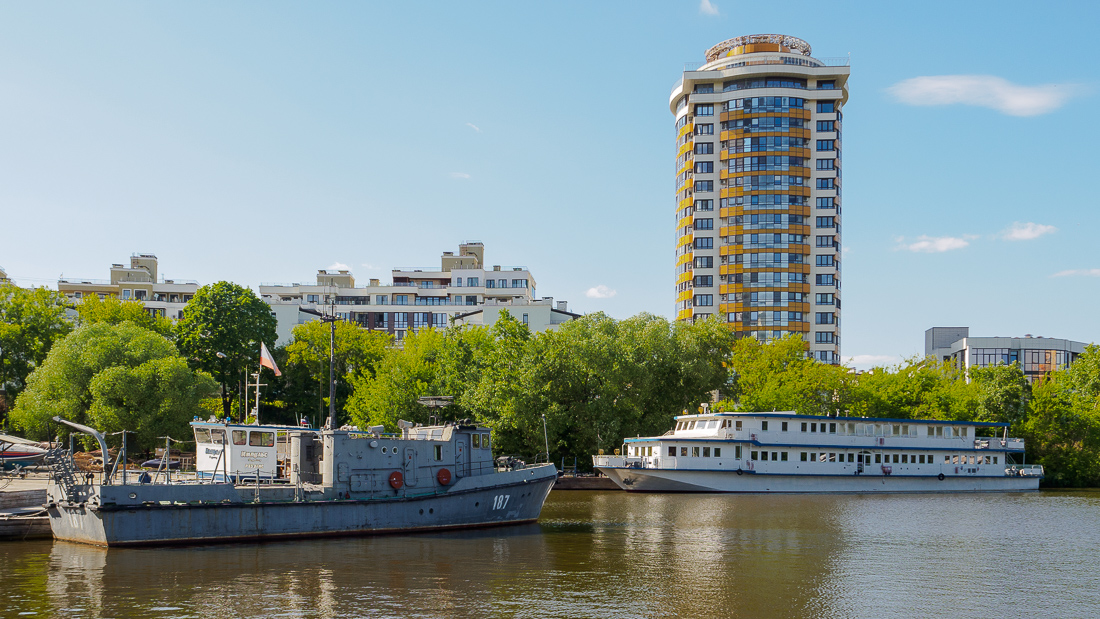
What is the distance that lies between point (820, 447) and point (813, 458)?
97cm

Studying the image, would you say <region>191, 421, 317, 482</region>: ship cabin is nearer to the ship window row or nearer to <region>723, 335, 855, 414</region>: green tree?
the ship window row

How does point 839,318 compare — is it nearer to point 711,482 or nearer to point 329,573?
point 711,482

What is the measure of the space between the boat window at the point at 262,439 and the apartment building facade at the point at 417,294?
8038 centimetres

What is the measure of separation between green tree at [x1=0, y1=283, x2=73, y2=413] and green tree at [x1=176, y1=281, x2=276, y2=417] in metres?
10.3

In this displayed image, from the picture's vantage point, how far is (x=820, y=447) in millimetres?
66938

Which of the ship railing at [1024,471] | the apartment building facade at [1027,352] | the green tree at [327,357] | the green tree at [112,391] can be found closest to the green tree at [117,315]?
the green tree at [327,357]

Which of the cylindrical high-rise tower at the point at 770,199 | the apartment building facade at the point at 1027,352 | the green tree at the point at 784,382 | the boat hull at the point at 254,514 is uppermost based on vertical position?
the cylindrical high-rise tower at the point at 770,199

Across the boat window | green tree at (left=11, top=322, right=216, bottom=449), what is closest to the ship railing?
the boat window

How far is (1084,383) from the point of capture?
90.8 metres

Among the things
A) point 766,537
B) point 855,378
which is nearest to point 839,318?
point 855,378

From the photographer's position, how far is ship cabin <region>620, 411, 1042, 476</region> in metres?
64.0

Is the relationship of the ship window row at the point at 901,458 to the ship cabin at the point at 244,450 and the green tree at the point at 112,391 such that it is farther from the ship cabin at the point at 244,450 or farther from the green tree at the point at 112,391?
the green tree at the point at 112,391

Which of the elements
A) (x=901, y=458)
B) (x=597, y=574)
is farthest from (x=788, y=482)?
(x=597, y=574)

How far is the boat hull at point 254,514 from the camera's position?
32531 mm
